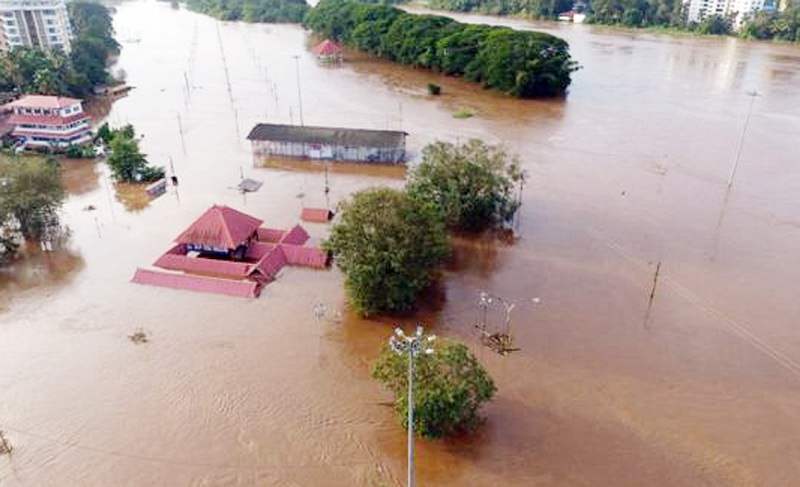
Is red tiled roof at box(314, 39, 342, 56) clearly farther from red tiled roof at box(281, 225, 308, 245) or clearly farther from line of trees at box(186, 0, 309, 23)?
red tiled roof at box(281, 225, 308, 245)

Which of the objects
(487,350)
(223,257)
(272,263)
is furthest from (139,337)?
(487,350)

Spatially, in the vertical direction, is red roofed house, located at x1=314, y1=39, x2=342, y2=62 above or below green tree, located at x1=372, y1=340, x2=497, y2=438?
above

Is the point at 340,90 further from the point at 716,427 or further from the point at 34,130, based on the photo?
the point at 716,427

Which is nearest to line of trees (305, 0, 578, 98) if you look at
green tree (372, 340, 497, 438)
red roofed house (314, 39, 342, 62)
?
red roofed house (314, 39, 342, 62)

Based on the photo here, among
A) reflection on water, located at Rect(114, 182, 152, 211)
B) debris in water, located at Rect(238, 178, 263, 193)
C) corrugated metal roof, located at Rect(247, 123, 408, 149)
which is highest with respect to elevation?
corrugated metal roof, located at Rect(247, 123, 408, 149)

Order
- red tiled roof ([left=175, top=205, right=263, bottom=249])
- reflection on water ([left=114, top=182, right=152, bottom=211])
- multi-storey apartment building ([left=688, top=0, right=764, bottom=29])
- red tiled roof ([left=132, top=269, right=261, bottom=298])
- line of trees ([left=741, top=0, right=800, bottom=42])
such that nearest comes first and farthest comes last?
1. red tiled roof ([left=132, top=269, right=261, bottom=298])
2. red tiled roof ([left=175, top=205, right=263, bottom=249])
3. reflection on water ([left=114, top=182, right=152, bottom=211])
4. line of trees ([left=741, top=0, right=800, bottom=42])
5. multi-storey apartment building ([left=688, top=0, right=764, bottom=29])

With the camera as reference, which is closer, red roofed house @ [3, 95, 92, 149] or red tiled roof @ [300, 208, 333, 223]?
red tiled roof @ [300, 208, 333, 223]

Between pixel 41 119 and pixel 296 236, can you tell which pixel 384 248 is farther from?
pixel 41 119
